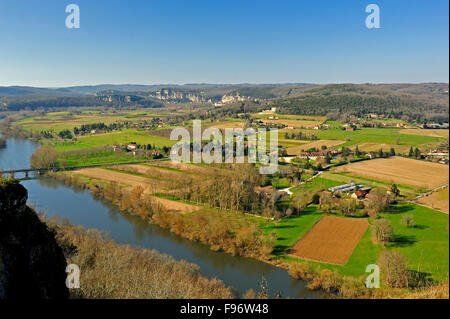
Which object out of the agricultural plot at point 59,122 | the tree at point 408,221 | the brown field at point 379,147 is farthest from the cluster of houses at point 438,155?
the agricultural plot at point 59,122

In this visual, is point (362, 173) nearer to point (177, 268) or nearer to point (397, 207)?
point (397, 207)

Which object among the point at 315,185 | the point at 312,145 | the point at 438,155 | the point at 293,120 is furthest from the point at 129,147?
the point at 438,155

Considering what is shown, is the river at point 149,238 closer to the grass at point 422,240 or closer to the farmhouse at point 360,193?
the grass at point 422,240

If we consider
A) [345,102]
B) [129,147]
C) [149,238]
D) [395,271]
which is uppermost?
[345,102]

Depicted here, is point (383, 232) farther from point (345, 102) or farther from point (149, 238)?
point (345, 102)

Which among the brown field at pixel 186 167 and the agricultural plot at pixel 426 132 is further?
the agricultural plot at pixel 426 132
